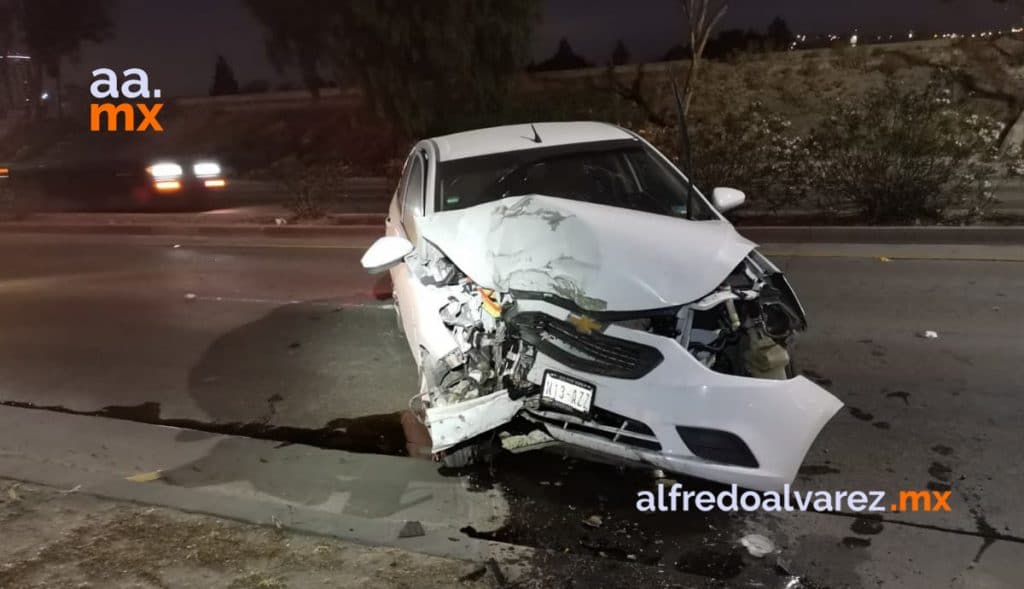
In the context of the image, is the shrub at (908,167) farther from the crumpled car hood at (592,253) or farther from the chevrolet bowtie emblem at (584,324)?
the chevrolet bowtie emblem at (584,324)

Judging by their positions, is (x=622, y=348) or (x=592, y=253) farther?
(x=592, y=253)

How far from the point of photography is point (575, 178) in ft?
18.7

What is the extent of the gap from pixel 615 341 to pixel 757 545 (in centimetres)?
114

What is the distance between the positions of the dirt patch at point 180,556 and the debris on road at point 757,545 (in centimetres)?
121

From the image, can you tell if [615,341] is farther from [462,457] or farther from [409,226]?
[409,226]

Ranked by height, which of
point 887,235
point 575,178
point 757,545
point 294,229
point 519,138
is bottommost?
point 294,229

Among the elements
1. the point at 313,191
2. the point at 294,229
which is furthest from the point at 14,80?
the point at 294,229

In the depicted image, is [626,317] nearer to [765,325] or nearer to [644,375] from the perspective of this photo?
[644,375]

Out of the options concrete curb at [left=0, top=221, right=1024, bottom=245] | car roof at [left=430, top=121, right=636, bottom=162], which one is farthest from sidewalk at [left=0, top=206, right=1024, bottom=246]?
car roof at [left=430, top=121, right=636, bottom=162]

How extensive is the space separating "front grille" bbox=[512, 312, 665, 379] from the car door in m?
0.81

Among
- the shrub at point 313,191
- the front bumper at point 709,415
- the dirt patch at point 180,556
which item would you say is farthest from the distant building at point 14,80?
the front bumper at point 709,415

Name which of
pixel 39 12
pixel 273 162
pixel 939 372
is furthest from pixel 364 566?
pixel 39 12

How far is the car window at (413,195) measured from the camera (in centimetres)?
562

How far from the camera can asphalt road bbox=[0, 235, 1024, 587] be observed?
3.62m
